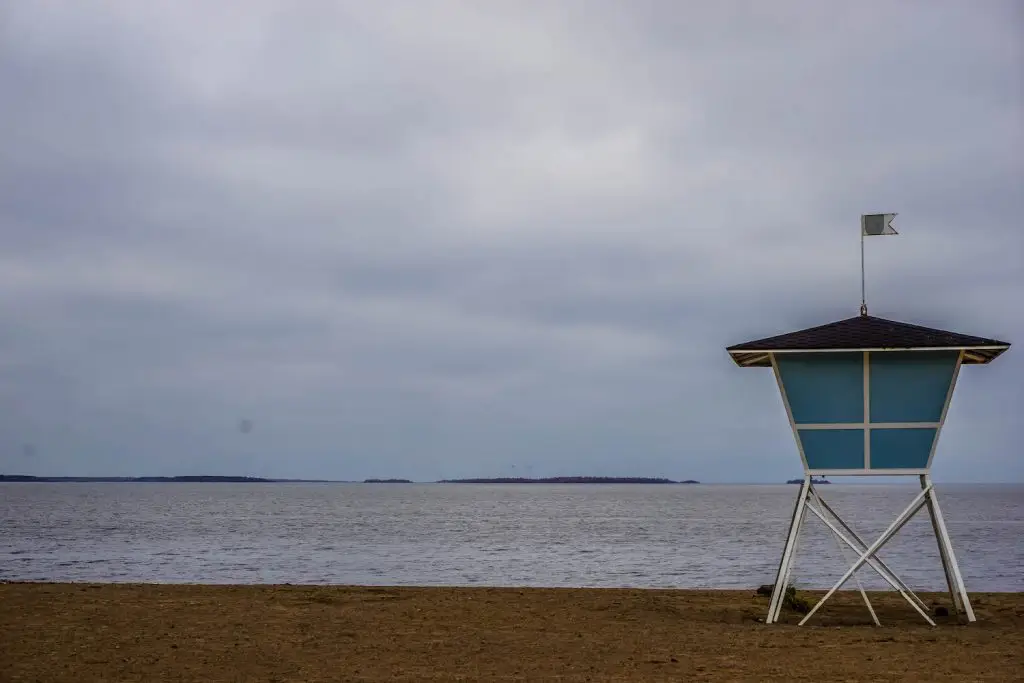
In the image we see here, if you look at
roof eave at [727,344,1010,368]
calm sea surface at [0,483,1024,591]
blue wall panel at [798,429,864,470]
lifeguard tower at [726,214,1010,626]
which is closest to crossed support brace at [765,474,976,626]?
lifeguard tower at [726,214,1010,626]

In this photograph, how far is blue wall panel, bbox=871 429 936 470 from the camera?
16.4 metres

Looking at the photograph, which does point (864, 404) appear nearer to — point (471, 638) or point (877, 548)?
point (877, 548)

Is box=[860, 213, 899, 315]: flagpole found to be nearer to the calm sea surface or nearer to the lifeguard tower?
the lifeguard tower

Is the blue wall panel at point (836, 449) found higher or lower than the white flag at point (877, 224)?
lower

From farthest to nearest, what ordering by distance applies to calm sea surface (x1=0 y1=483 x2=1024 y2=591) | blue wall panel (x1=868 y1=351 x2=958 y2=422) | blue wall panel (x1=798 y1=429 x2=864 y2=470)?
calm sea surface (x1=0 y1=483 x2=1024 y2=591), blue wall panel (x1=798 y1=429 x2=864 y2=470), blue wall panel (x1=868 y1=351 x2=958 y2=422)

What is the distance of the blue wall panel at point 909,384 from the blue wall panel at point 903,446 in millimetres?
197

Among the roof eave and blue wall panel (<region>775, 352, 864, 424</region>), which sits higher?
the roof eave

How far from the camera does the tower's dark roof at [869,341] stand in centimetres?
1591

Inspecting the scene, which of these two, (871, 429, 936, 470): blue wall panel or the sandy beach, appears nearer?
the sandy beach

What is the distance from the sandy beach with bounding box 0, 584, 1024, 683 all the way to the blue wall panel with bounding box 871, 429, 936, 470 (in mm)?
2493

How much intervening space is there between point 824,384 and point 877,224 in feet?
8.32

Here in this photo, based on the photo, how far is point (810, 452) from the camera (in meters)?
16.6

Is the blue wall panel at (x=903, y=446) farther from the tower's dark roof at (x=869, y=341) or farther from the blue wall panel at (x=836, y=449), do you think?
the tower's dark roof at (x=869, y=341)

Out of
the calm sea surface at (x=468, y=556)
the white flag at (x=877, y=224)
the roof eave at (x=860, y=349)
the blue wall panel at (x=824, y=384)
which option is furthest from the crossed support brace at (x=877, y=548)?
the calm sea surface at (x=468, y=556)
